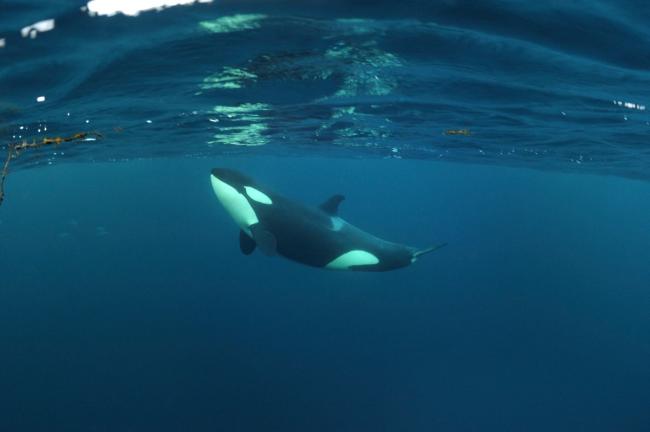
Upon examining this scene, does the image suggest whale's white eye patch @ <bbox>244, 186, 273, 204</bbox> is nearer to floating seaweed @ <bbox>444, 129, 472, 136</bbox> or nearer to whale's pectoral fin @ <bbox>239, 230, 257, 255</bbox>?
whale's pectoral fin @ <bbox>239, 230, 257, 255</bbox>

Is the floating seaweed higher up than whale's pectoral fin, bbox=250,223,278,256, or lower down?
higher up

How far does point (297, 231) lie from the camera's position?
12.9 meters

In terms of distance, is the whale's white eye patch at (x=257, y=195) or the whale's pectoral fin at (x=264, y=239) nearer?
the whale's pectoral fin at (x=264, y=239)

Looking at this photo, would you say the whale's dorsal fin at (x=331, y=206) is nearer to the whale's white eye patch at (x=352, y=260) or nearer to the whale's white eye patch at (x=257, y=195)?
the whale's white eye patch at (x=352, y=260)

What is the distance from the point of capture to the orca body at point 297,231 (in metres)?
12.7

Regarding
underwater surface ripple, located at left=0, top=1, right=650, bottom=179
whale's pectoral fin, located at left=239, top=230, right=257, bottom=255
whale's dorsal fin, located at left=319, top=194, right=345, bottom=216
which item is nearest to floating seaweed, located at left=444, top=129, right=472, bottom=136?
underwater surface ripple, located at left=0, top=1, right=650, bottom=179

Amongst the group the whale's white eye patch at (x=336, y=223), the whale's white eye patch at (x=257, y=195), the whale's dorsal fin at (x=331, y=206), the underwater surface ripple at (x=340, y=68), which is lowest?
the whale's white eye patch at (x=336, y=223)

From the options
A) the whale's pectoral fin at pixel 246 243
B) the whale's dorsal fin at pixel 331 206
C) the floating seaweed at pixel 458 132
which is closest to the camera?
the whale's pectoral fin at pixel 246 243

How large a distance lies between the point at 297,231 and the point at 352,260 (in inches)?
75.4

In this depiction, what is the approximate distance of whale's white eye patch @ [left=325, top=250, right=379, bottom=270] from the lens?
13.5 metres

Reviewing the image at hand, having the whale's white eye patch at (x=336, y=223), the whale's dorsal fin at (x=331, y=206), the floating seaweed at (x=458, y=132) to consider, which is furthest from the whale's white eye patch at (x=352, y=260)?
the floating seaweed at (x=458, y=132)

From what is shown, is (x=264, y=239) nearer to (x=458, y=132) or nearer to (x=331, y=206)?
(x=331, y=206)

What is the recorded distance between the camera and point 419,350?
1170 inches

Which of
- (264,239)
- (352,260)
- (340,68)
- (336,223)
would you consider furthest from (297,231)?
(340,68)
